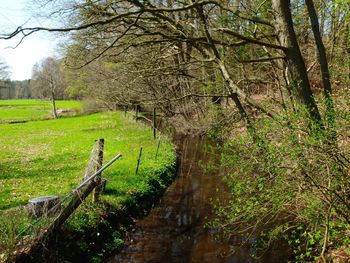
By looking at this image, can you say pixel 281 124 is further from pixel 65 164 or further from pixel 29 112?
pixel 29 112

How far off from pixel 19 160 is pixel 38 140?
9.12 metres

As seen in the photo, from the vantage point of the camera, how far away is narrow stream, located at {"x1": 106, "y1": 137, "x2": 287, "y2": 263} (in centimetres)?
888

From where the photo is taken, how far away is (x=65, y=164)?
1728 cm

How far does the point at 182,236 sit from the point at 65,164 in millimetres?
9061

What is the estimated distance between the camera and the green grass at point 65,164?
12.1 meters

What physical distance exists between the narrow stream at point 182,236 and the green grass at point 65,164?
128 centimetres

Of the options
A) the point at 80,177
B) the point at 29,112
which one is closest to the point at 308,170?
the point at 80,177

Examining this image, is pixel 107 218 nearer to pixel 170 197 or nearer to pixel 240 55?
pixel 170 197

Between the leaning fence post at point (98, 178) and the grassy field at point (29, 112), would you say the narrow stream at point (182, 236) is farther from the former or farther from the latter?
the grassy field at point (29, 112)

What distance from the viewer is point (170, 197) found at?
13883mm

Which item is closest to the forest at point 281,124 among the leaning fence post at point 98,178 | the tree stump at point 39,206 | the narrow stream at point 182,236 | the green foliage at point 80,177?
the narrow stream at point 182,236

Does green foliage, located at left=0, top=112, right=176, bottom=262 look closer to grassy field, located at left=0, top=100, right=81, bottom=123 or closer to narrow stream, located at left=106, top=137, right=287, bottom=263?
narrow stream, located at left=106, top=137, right=287, bottom=263

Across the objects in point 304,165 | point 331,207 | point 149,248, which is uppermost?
point 304,165

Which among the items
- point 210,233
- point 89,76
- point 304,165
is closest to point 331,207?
point 304,165
